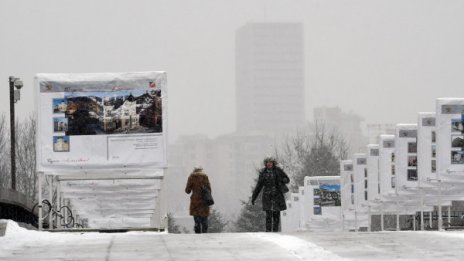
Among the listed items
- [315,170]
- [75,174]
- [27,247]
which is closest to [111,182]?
[75,174]

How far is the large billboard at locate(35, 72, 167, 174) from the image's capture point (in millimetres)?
27531

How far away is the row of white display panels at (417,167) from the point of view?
1217 inches

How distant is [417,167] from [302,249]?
1815 centimetres

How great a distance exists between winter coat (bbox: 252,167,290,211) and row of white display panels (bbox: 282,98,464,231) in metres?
4.75

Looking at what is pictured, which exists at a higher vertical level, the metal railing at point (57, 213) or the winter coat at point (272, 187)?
the winter coat at point (272, 187)

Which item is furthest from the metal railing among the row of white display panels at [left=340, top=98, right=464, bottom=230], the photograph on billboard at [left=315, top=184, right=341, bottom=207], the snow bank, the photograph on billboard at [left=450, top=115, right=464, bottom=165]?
the photograph on billboard at [left=315, top=184, right=341, bottom=207]

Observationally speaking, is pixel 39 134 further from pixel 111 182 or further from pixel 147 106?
pixel 111 182

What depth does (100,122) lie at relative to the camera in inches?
1093

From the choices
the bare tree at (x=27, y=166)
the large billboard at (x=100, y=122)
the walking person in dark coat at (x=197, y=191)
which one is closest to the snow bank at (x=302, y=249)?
the walking person in dark coat at (x=197, y=191)

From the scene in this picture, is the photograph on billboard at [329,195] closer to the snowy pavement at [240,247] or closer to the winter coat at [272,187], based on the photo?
the winter coat at [272,187]

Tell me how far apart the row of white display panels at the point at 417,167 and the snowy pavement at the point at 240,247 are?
11.0 meters

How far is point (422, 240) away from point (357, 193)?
92.0 feet

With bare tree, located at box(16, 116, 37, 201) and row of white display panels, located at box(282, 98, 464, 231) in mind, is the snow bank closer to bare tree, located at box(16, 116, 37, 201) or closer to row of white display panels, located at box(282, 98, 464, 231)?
row of white display panels, located at box(282, 98, 464, 231)

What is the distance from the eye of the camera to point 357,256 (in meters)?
15.1
